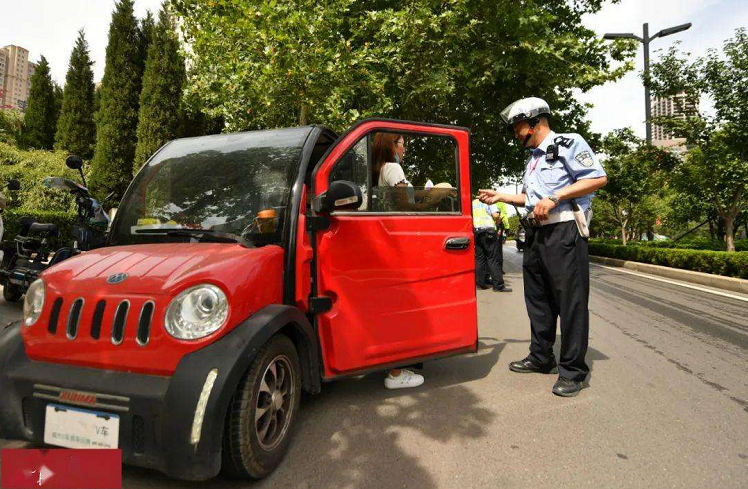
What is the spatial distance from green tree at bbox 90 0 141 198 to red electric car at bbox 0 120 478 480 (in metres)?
21.8

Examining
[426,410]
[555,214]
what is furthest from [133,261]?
[555,214]

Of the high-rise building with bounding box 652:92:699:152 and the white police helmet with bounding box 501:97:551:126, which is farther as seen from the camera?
the high-rise building with bounding box 652:92:699:152

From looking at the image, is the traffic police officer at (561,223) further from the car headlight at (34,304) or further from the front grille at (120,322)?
the car headlight at (34,304)

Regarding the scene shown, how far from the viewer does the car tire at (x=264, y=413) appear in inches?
77.0

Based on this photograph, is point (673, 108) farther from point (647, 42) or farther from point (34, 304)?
point (34, 304)

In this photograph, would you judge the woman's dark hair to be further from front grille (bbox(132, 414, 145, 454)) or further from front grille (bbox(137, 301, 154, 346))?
front grille (bbox(132, 414, 145, 454))

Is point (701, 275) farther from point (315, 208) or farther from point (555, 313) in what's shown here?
point (315, 208)

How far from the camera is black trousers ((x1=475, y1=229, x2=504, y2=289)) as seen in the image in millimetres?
8375

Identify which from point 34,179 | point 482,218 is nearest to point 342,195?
point 482,218

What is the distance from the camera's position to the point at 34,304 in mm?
2135

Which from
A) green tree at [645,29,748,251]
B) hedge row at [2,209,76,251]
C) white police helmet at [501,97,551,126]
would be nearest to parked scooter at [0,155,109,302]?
white police helmet at [501,97,551,126]

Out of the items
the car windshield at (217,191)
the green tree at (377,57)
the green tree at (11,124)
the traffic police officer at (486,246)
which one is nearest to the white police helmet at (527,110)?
the car windshield at (217,191)

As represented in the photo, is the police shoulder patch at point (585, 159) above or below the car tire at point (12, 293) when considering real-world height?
above

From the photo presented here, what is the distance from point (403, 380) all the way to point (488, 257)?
573 centimetres
